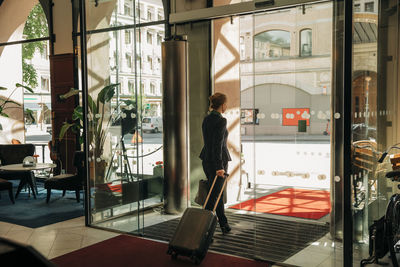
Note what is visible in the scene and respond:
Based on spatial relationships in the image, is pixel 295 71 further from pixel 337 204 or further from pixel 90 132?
pixel 90 132

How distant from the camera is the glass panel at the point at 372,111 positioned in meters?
3.81

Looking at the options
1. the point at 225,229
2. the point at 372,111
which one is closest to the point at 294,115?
the point at 372,111

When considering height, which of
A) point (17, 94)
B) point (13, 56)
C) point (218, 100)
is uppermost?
point (13, 56)

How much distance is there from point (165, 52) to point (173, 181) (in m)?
1.87

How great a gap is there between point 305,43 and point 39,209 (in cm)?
499

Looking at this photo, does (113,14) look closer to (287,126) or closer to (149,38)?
(149,38)

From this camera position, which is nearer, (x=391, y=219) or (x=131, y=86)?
(x=391, y=219)

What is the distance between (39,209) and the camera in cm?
670

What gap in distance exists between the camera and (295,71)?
4.04 meters

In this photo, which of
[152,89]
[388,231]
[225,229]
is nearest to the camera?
[388,231]

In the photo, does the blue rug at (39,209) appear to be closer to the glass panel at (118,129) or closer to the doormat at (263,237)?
the glass panel at (118,129)

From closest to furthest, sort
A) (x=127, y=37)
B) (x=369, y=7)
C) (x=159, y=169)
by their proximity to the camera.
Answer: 1. (x=369, y=7)
2. (x=127, y=37)
3. (x=159, y=169)

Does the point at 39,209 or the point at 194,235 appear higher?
the point at 194,235

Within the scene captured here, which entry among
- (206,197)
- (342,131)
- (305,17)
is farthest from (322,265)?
(305,17)
